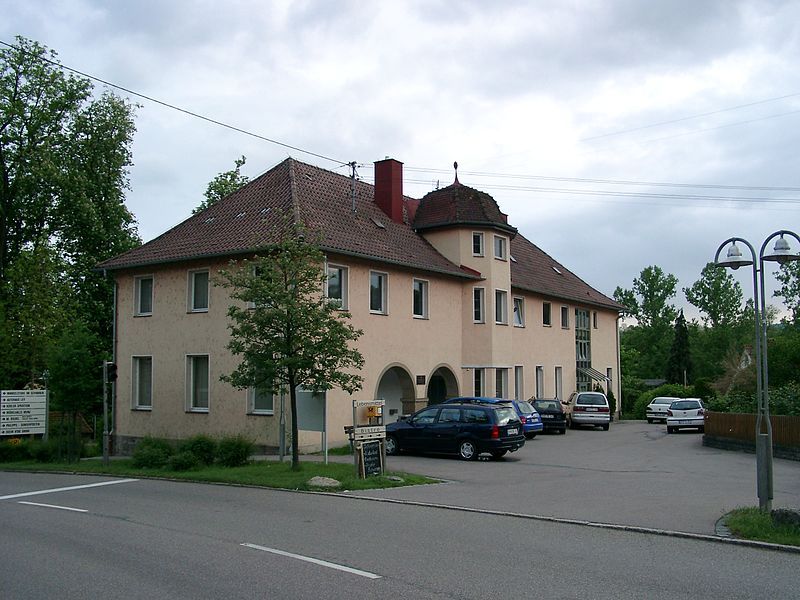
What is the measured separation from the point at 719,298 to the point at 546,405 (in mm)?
67209

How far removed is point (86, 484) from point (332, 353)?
658cm

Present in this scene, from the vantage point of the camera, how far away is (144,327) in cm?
2855

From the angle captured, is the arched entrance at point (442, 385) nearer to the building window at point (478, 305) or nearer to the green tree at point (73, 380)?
the building window at point (478, 305)

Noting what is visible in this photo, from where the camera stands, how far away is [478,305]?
3359 centimetres

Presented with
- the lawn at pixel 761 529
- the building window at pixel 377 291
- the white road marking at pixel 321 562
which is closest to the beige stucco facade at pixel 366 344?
the building window at pixel 377 291

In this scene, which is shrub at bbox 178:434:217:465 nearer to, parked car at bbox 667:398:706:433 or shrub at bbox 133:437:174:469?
shrub at bbox 133:437:174:469

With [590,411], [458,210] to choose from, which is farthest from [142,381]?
[590,411]

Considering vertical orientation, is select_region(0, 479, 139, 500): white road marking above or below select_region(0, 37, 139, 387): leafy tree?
below

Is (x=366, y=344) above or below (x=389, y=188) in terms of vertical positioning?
below

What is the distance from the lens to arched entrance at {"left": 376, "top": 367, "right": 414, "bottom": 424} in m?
29.6

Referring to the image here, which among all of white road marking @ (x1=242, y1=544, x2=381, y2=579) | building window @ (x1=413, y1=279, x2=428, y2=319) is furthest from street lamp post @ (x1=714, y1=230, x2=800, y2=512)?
building window @ (x1=413, y1=279, x2=428, y2=319)

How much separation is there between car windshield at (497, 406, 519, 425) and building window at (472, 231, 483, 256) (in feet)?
38.1

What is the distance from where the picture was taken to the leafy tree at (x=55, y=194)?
34188 millimetres

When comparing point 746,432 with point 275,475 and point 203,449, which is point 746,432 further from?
point 203,449
